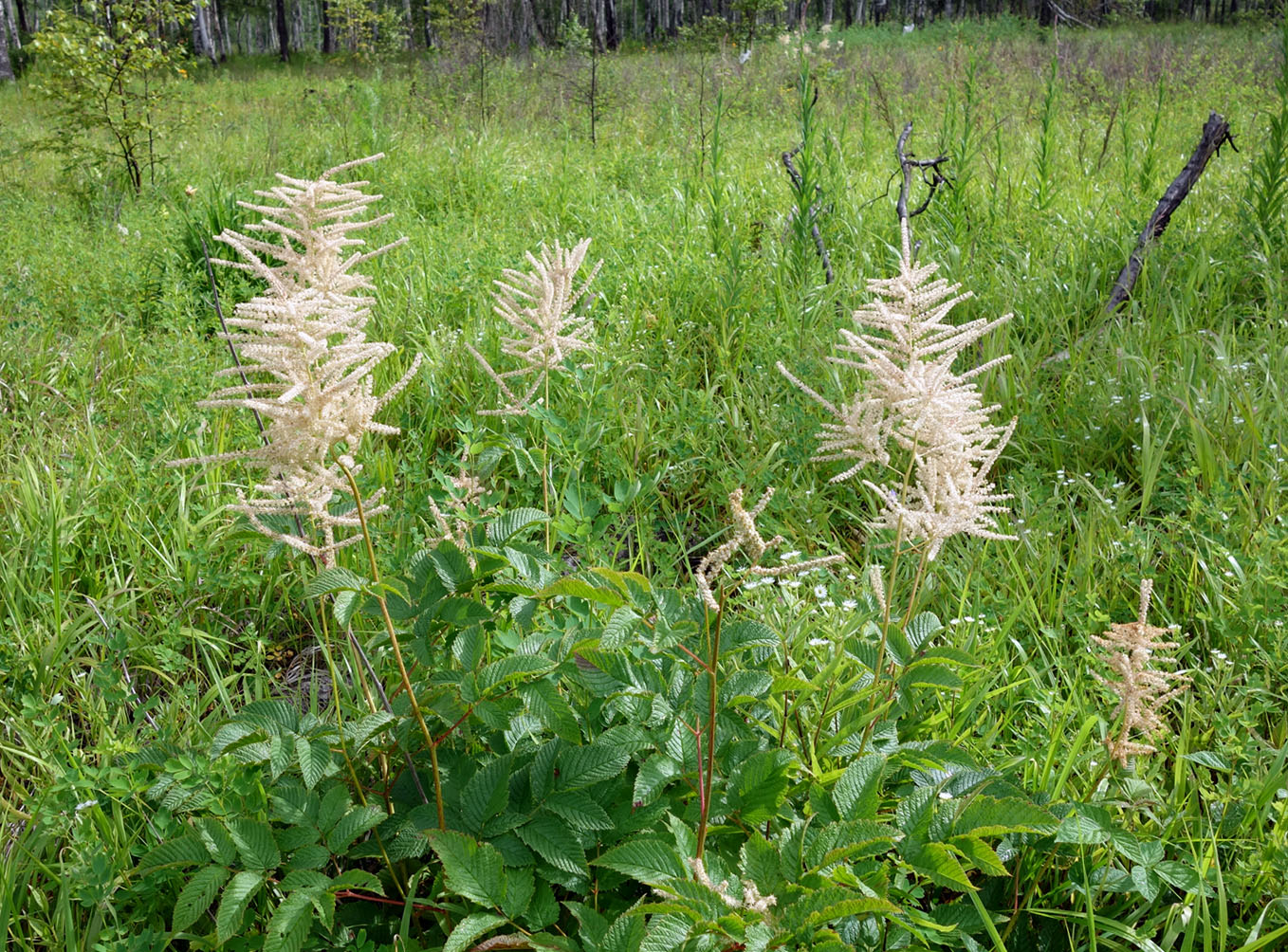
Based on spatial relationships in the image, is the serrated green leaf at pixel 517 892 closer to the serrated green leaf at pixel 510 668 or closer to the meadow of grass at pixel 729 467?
the serrated green leaf at pixel 510 668

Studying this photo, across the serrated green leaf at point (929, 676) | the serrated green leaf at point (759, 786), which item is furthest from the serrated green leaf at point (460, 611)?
the serrated green leaf at point (929, 676)

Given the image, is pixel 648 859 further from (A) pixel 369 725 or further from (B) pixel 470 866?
(A) pixel 369 725

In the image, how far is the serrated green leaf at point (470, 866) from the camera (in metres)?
1.22

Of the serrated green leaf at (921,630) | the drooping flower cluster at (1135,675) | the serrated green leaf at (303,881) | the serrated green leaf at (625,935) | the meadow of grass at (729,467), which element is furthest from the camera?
the meadow of grass at (729,467)

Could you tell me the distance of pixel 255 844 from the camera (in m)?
1.33

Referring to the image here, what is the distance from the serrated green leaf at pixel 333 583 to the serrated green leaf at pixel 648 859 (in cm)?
54

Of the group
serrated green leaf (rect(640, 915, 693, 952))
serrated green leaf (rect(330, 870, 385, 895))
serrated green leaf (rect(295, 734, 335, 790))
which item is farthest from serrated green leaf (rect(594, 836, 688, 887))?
serrated green leaf (rect(295, 734, 335, 790))

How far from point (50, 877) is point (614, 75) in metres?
11.3

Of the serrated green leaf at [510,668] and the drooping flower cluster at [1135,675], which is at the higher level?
the serrated green leaf at [510,668]

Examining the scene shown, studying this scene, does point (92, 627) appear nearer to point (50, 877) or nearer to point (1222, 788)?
point (50, 877)

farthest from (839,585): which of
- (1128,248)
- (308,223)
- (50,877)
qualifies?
(1128,248)

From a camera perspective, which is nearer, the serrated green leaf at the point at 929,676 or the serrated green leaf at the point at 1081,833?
the serrated green leaf at the point at 1081,833

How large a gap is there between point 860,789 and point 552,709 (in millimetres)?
497

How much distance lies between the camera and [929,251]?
4.55 meters
